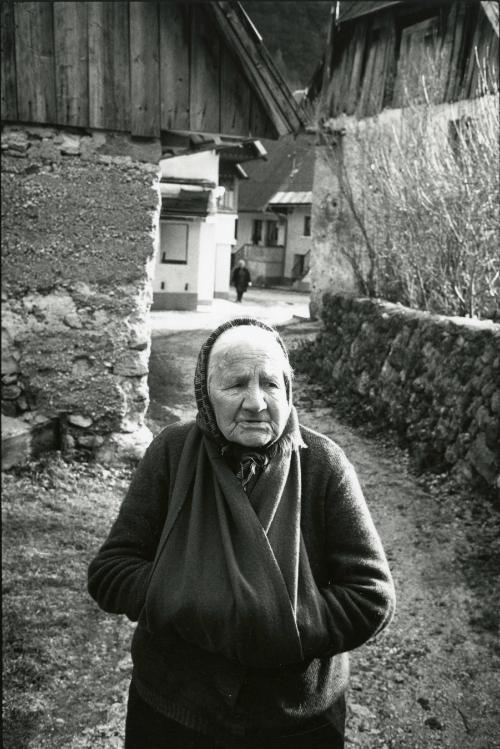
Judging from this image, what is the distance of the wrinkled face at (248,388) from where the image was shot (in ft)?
5.98

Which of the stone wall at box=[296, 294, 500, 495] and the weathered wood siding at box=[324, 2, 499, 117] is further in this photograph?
the weathered wood siding at box=[324, 2, 499, 117]

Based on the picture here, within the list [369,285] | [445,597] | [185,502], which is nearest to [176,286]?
[369,285]

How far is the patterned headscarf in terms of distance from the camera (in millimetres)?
1878

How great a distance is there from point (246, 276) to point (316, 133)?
8.03 metres

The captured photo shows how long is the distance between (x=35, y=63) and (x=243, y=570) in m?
5.00

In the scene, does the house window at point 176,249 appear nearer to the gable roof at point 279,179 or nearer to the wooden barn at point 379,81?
the wooden barn at point 379,81

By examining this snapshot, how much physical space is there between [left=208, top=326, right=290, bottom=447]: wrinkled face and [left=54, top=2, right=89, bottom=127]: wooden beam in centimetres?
432

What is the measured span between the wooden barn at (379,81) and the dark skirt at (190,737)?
832 cm

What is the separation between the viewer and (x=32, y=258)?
17.9 ft

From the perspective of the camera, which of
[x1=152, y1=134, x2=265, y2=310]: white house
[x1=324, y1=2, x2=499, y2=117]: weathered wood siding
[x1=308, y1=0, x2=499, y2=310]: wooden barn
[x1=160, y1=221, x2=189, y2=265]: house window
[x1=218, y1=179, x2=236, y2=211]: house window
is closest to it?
[x1=308, y1=0, x2=499, y2=310]: wooden barn

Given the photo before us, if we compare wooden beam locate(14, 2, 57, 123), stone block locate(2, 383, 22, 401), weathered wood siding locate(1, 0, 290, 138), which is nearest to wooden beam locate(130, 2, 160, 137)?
weathered wood siding locate(1, 0, 290, 138)

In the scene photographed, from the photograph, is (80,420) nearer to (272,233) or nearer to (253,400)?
(253,400)

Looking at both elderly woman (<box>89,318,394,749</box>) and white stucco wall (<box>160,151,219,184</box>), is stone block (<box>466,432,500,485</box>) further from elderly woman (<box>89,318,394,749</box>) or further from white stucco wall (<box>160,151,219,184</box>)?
white stucco wall (<box>160,151,219,184</box>)

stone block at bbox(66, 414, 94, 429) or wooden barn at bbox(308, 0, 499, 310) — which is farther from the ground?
wooden barn at bbox(308, 0, 499, 310)
